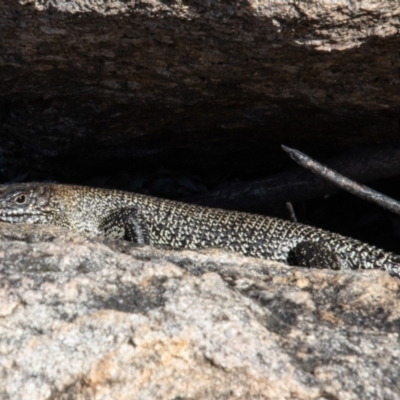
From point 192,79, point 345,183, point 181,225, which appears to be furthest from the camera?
point 181,225

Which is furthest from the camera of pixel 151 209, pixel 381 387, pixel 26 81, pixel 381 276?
pixel 151 209

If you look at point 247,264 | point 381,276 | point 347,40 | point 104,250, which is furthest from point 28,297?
point 347,40

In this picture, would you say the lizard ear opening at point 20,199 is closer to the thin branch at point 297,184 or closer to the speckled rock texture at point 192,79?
the speckled rock texture at point 192,79

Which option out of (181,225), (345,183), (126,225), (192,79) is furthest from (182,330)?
(126,225)

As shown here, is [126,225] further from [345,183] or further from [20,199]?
[345,183]

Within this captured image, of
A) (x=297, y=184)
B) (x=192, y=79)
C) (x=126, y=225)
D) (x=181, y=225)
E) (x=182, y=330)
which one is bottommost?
(x=126, y=225)

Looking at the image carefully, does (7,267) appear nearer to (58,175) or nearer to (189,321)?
(189,321)

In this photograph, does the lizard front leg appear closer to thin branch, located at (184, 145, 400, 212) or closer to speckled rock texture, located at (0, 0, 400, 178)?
speckled rock texture, located at (0, 0, 400, 178)
